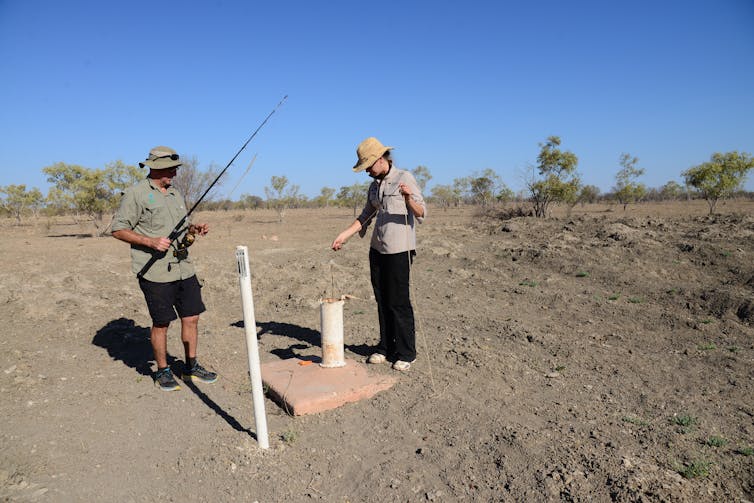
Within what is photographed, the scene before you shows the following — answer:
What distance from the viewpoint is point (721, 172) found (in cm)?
2323

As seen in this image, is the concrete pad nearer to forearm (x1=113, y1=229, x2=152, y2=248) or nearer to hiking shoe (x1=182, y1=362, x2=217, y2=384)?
hiking shoe (x1=182, y1=362, x2=217, y2=384)

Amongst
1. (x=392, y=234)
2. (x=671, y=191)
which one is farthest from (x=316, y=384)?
(x=671, y=191)

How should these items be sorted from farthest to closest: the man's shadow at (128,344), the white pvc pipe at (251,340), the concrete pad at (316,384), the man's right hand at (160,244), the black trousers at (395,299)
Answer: the man's shadow at (128,344), the black trousers at (395,299), the concrete pad at (316,384), the man's right hand at (160,244), the white pvc pipe at (251,340)

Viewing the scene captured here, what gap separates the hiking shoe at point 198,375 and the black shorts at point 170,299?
0.55 m

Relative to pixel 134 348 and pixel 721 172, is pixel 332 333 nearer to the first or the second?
pixel 134 348

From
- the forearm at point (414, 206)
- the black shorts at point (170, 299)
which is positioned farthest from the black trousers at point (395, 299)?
the black shorts at point (170, 299)

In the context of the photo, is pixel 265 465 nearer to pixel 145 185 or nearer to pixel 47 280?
pixel 145 185

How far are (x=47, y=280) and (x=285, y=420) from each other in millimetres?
6395

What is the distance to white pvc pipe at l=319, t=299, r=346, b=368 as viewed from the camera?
3.92m

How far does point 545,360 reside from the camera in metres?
4.47

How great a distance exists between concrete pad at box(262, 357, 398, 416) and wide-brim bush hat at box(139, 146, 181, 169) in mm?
1868

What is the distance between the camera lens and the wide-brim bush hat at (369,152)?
373cm

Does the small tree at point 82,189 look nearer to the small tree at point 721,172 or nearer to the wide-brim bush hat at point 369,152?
the wide-brim bush hat at point 369,152

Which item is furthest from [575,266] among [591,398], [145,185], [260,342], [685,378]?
[145,185]
